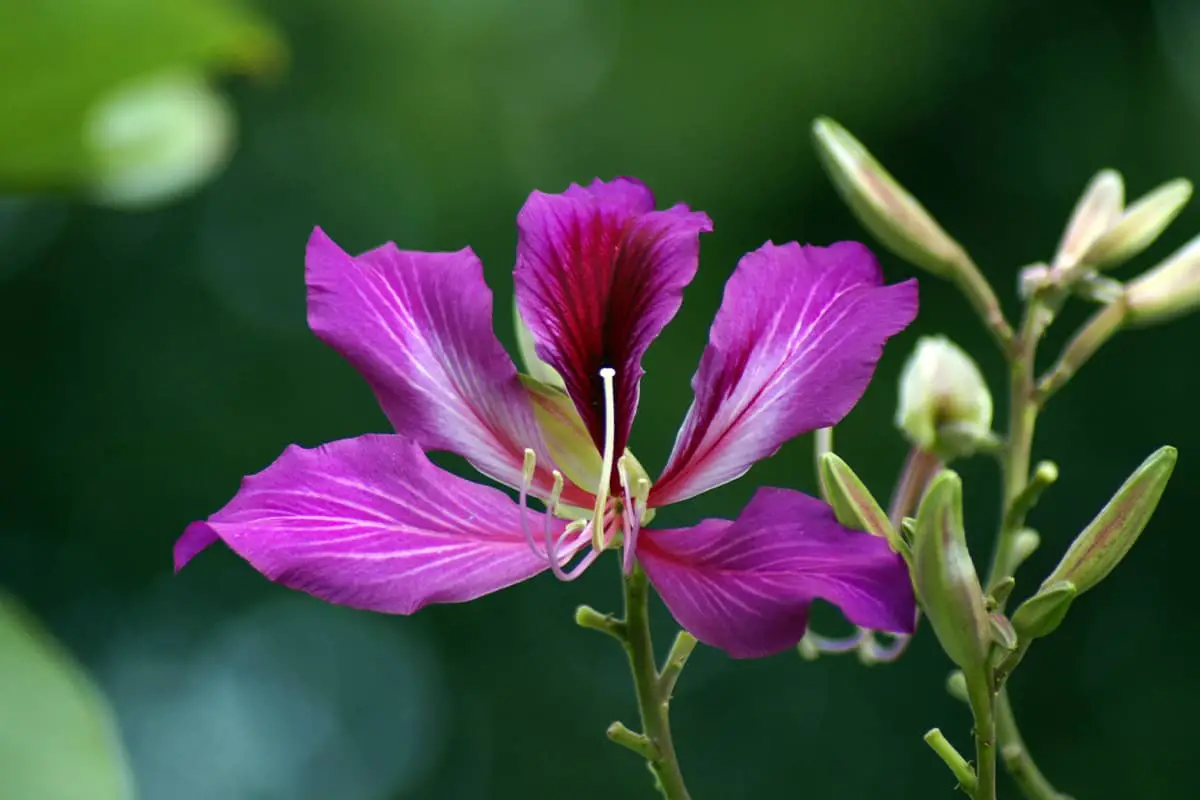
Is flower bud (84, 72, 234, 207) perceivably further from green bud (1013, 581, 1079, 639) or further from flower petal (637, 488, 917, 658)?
green bud (1013, 581, 1079, 639)

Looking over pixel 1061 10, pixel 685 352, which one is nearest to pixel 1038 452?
pixel 685 352

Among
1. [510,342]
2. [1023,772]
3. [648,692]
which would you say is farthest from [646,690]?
[510,342]

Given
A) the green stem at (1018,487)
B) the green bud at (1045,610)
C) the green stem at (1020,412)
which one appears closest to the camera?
the green bud at (1045,610)

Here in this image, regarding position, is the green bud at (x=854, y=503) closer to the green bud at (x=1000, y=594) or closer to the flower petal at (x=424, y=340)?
the green bud at (x=1000, y=594)

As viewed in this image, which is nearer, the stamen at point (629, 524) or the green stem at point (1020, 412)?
the stamen at point (629, 524)

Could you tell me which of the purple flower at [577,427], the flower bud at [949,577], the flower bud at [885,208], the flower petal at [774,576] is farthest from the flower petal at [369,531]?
the flower bud at [885,208]
